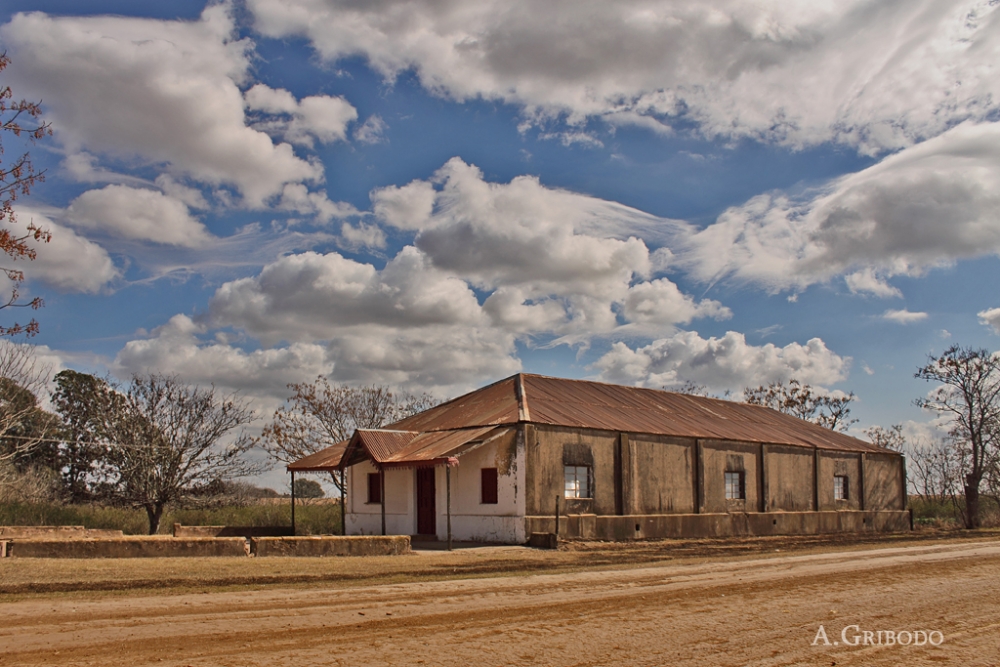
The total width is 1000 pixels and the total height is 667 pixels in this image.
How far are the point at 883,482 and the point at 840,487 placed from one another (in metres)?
3.31

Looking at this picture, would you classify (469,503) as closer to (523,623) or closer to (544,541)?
(544,541)

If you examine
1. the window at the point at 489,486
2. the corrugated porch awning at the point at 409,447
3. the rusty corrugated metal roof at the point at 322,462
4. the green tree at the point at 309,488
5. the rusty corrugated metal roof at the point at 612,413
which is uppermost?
Answer: the rusty corrugated metal roof at the point at 612,413

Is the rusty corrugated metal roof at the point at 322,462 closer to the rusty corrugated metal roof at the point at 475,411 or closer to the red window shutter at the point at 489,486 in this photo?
the rusty corrugated metal roof at the point at 475,411

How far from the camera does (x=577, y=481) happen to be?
23.7 metres

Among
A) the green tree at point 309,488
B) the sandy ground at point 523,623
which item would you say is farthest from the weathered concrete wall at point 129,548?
the green tree at point 309,488

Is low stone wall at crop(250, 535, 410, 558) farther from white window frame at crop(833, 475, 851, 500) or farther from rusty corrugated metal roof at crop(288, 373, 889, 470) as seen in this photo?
white window frame at crop(833, 475, 851, 500)

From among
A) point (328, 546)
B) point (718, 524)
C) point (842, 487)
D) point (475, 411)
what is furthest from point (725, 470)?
point (328, 546)

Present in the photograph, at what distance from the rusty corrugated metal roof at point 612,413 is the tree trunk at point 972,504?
4742mm

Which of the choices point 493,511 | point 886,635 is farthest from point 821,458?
point 886,635

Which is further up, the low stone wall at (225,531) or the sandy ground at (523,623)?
the sandy ground at (523,623)

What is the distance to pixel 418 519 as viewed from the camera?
82.4ft

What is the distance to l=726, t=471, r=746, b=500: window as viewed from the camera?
28875 millimetres

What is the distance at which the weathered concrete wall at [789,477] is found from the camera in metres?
30.4

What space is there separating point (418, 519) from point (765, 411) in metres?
18.7
